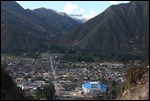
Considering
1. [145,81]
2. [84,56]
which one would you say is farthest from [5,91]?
[84,56]

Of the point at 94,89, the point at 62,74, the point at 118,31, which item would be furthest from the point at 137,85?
the point at 118,31

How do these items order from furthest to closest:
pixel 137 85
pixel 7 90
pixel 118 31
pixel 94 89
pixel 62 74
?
pixel 118 31, pixel 62 74, pixel 94 89, pixel 137 85, pixel 7 90

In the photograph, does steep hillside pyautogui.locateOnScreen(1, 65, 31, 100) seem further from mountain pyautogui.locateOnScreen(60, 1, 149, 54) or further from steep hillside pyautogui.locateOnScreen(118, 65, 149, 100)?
mountain pyautogui.locateOnScreen(60, 1, 149, 54)

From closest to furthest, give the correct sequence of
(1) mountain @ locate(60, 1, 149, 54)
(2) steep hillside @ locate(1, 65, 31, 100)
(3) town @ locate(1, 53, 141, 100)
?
(2) steep hillside @ locate(1, 65, 31, 100), (3) town @ locate(1, 53, 141, 100), (1) mountain @ locate(60, 1, 149, 54)

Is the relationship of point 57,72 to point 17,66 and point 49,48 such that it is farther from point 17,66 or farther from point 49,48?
point 49,48

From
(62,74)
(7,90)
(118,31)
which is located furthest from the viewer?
(118,31)

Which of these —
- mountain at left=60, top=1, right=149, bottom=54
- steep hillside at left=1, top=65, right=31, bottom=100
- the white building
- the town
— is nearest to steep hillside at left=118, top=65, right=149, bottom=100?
steep hillside at left=1, top=65, right=31, bottom=100

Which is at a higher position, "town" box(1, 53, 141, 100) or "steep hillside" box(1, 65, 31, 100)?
"steep hillside" box(1, 65, 31, 100)

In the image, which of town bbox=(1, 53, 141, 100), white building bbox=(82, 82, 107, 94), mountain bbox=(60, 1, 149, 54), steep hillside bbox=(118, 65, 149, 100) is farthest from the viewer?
mountain bbox=(60, 1, 149, 54)

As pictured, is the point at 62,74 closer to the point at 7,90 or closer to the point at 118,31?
the point at 7,90
